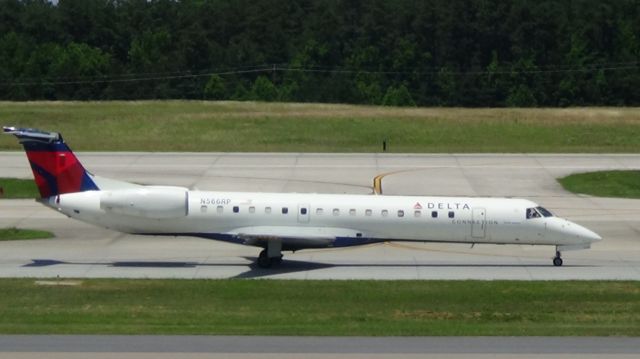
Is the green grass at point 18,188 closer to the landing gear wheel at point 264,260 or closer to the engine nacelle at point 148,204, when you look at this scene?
the engine nacelle at point 148,204

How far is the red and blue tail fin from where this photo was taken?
34500 millimetres

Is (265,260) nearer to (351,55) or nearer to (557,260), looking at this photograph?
(557,260)

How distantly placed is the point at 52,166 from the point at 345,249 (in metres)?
9.39

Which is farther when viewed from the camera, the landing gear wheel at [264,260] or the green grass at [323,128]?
the green grass at [323,128]

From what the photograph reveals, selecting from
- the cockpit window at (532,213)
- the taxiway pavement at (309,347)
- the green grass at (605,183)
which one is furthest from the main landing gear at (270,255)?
the green grass at (605,183)

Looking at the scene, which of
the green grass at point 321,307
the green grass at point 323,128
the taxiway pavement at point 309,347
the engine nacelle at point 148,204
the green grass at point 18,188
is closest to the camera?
the taxiway pavement at point 309,347

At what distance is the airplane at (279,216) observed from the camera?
34000 mm

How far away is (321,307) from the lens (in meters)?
27.7

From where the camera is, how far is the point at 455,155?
65.6m

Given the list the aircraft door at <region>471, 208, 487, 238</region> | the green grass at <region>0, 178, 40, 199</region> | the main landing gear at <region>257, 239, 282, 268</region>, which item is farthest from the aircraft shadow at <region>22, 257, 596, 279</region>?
the green grass at <region>0, 178, 40, 199</region>

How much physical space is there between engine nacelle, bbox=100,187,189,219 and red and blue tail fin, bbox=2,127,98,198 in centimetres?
115

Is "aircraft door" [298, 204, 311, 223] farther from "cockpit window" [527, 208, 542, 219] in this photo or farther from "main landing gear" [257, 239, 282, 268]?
"cockpit window" [527, 208, 542, 219]

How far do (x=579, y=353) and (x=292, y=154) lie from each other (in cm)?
4566

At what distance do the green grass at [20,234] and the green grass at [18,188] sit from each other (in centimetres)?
934
